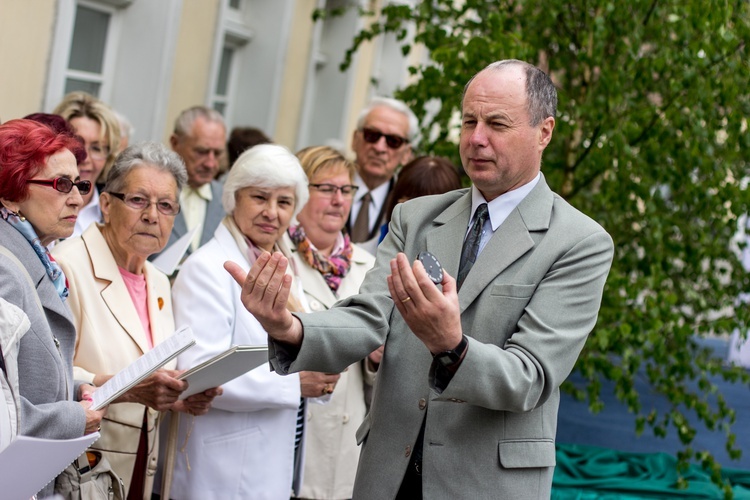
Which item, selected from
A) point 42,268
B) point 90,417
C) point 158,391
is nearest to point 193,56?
point 158,391

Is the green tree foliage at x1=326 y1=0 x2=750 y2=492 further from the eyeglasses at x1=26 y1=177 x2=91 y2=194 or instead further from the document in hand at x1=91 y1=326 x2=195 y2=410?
the eyeglasses at x1=26 y1=177 x2=91 y2=194

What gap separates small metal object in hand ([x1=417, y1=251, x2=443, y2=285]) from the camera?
2510 millimetres

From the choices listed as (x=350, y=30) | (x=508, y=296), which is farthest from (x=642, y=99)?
(x=350, y=30)

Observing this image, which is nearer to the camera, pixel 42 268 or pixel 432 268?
pixel 432 268

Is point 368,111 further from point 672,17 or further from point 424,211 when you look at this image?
point 424,211

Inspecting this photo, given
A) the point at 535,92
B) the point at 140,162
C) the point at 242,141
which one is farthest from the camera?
the point at 242,141

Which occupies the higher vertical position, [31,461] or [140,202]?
[140,202]

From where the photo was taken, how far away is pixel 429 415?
284cm

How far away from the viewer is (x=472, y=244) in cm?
295

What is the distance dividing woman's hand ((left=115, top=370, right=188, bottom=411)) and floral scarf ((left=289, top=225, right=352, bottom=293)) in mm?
1274

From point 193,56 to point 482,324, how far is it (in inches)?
268

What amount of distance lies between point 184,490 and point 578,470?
12.8 ft

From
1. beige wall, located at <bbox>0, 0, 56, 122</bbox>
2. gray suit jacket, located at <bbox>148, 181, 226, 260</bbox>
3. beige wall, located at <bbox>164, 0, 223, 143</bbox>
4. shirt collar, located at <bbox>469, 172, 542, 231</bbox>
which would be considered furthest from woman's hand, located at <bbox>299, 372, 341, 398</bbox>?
beige wall, located at <bbox>164, 0, 223, 143</bbox>

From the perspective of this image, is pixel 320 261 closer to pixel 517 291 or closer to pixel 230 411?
pixel 230 411
